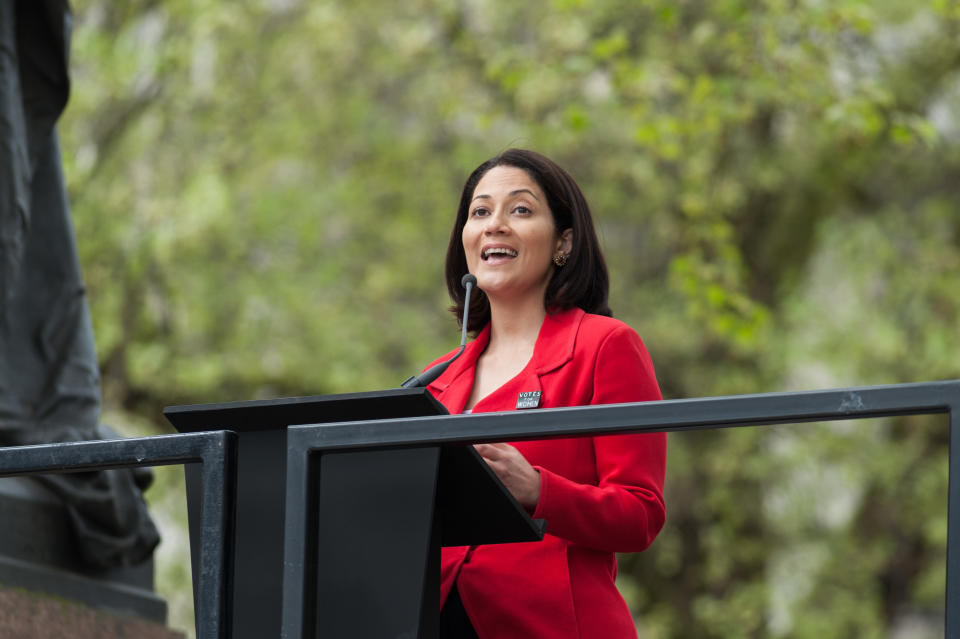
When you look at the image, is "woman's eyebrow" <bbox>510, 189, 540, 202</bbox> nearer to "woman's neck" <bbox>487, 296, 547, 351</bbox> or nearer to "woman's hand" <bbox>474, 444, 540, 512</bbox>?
"woman's neck" <bbox>487, 296, 547, 351</bbox>

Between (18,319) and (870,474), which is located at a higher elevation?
(18,319)

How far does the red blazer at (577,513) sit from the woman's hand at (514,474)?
0.9 inches

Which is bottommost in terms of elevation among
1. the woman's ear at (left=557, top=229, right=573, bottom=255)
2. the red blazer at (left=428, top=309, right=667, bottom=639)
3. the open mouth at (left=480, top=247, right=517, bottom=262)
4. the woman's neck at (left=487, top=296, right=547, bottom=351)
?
the red blazer at (left=428, top=309, right=667, bottom=639)

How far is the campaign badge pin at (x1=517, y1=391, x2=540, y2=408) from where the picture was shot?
2.77 metres

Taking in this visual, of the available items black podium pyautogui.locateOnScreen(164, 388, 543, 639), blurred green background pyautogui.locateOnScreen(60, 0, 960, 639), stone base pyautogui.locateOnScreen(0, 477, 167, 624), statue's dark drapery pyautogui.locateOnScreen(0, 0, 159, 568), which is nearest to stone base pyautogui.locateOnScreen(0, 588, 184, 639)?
stone base pyautogui.locateOnScreen(0, 477, 167, 624)

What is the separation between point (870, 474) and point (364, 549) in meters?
9.73

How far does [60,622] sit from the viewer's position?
12.6 ft

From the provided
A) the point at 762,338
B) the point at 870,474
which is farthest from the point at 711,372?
→ the point at 870,474

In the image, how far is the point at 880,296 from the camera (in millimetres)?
11789

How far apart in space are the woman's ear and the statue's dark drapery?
1.76 meters

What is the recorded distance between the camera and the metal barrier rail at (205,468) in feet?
7.34

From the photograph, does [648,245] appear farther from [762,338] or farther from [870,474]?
[870,474]

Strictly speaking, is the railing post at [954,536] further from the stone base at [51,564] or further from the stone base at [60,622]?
the stone base at [51,564]

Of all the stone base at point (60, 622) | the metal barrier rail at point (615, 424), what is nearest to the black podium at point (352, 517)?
the metal barrier rail at point (615, 424)
